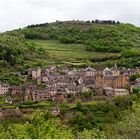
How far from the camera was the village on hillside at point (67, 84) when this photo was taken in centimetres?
6694

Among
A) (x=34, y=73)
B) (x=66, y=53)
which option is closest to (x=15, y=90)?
(x=34, y=73)

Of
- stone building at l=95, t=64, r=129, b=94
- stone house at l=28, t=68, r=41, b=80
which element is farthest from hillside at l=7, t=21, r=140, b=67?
stone house at l=28, t=68, r=41, b=80

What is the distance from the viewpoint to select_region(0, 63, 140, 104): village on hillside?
66938 millimetres

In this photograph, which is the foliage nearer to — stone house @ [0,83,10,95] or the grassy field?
the grassy field

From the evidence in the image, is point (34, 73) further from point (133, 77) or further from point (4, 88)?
point (133, 77)

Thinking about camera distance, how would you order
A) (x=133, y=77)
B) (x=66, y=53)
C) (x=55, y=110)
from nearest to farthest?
(x=55, y=110) → (x=133, y=77) → (x=66, y=53)

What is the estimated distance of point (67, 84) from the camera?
240 ft

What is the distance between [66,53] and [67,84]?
84.2 feet

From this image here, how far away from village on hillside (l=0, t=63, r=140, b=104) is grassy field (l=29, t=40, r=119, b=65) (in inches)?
261

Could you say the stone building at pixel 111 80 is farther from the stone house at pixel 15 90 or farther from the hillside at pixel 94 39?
the hillside at pixel 94 39

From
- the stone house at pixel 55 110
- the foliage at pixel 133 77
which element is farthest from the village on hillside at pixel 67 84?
the stone house at pixel 55 110

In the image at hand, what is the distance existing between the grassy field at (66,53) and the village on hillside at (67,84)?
6.62m

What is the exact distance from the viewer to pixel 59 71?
273 ft

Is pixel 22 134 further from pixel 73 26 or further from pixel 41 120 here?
pixel 73 26
